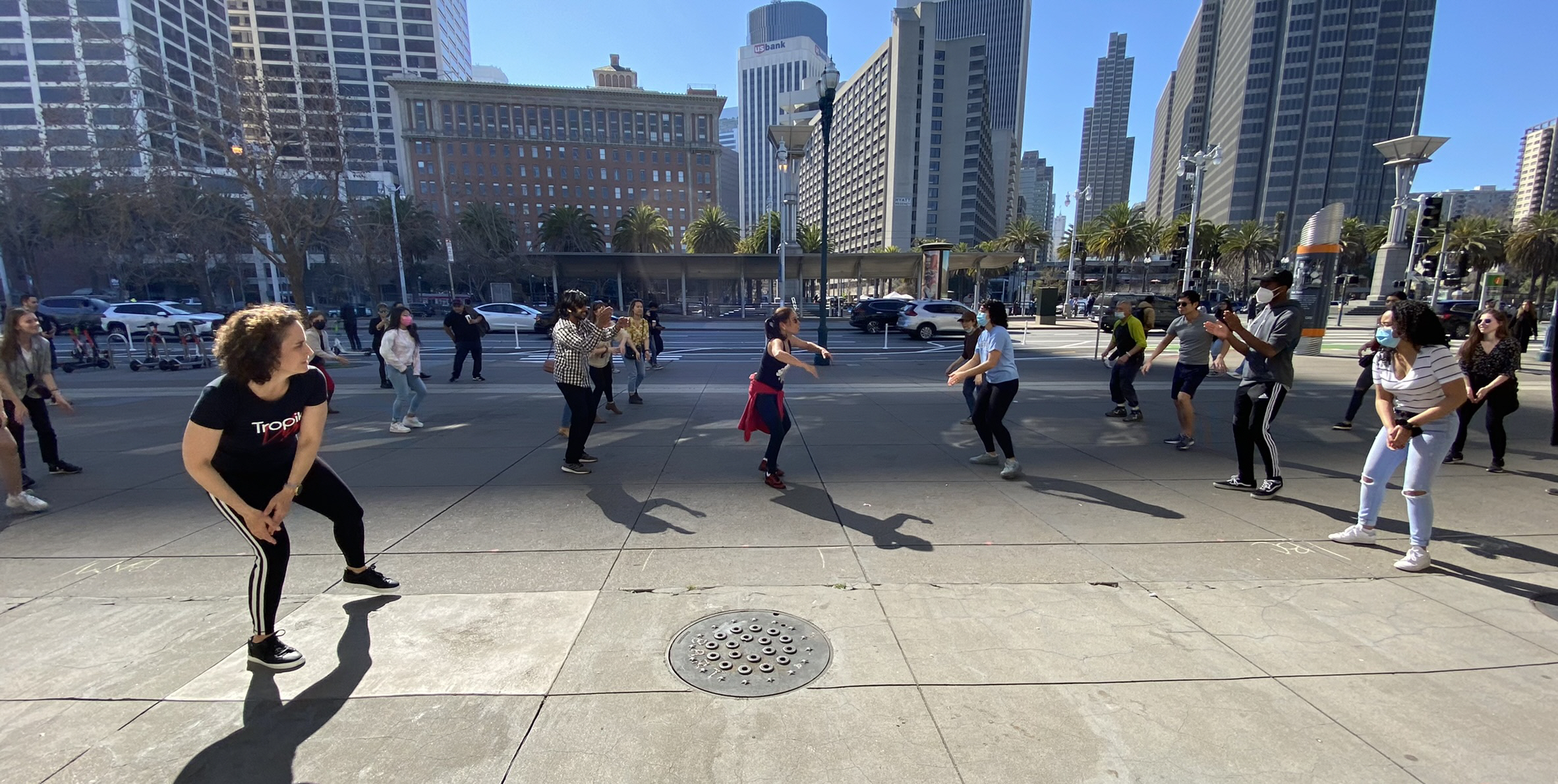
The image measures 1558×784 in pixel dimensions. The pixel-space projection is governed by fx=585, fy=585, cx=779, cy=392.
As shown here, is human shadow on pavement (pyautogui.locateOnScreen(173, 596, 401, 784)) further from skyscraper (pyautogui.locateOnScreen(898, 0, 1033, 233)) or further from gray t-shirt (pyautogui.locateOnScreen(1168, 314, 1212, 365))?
skyscraper (pyautogui.locateOnScreen(898, 0, 1033, 233))

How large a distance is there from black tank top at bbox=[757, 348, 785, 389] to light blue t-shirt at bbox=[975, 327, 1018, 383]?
1969 mm

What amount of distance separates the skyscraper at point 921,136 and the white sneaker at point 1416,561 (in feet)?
350

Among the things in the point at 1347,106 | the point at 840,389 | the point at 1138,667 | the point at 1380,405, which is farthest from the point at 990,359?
the point at 1347,106

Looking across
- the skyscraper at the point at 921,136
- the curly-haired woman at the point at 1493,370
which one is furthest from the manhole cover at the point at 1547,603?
the skyscraper at the point at 921,136

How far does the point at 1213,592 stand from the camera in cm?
337

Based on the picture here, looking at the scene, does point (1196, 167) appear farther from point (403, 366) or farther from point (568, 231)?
point (568, 231)

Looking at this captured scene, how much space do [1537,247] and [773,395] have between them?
6014 cm

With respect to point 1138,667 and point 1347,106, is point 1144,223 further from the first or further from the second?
point 1347,106

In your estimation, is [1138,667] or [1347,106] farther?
[1347,106]

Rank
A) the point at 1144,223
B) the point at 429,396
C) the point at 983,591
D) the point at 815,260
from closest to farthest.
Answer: the point at 983,591
the point at 429,396
the point at 815,260
the point at 1144,223

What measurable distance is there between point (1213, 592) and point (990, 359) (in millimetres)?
2641

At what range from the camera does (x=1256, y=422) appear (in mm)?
5004

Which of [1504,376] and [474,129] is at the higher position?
[474,129]

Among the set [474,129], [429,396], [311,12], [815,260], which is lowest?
[429,396]
